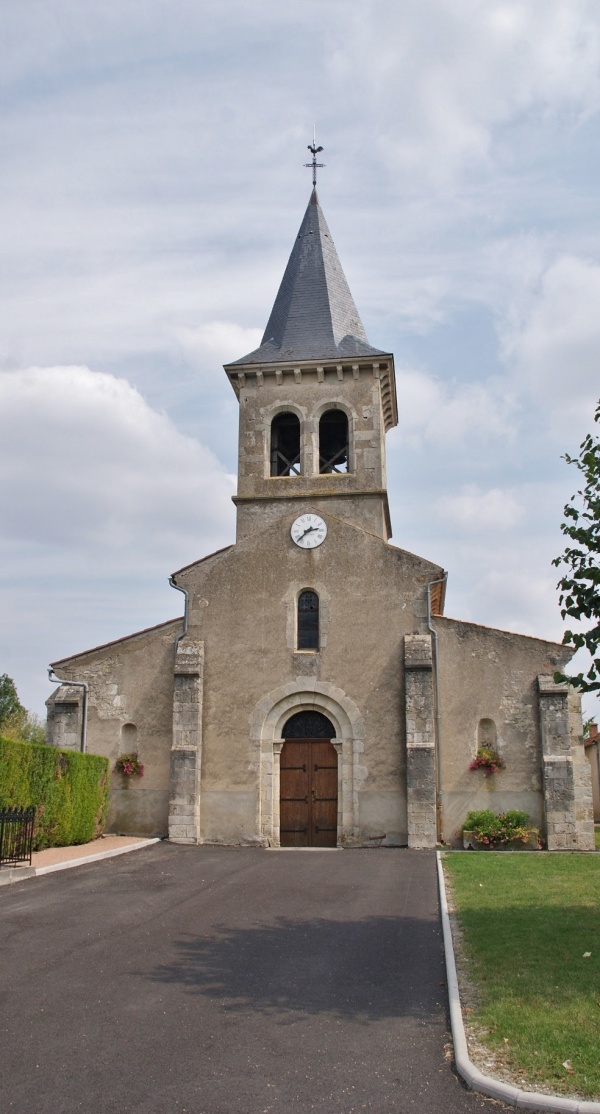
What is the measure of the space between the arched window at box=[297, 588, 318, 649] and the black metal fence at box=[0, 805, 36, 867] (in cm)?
721

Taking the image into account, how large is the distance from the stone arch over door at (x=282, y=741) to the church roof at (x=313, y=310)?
873 cm

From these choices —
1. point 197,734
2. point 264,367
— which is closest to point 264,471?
point 264,367

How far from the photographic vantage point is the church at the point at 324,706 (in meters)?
18.1

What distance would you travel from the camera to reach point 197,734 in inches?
750

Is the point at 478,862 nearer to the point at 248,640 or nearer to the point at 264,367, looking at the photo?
the point at 248,640

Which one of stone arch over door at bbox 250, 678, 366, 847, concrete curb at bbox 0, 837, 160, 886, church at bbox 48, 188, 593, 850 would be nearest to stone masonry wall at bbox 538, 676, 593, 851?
church at bbox 48, 188, 593, 850

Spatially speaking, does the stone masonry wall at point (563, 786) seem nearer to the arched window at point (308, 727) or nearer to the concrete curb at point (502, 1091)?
the arched window at point (308, 727)

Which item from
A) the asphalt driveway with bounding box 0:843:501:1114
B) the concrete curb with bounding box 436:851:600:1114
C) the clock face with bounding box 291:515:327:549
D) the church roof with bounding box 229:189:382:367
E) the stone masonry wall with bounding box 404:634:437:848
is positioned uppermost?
the church roof with bounding box 229:189:382:367

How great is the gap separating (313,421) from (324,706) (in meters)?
7.47

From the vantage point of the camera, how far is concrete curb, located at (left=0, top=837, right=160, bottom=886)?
12645 mm

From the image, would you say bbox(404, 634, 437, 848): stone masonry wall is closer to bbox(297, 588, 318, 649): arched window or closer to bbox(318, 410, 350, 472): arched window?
bbox(297, 588, 318, 649): arched window

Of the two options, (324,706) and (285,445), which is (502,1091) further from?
(285,445)

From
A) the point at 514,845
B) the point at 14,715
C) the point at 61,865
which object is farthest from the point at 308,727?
the point at 14,715

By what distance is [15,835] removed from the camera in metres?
14.6
